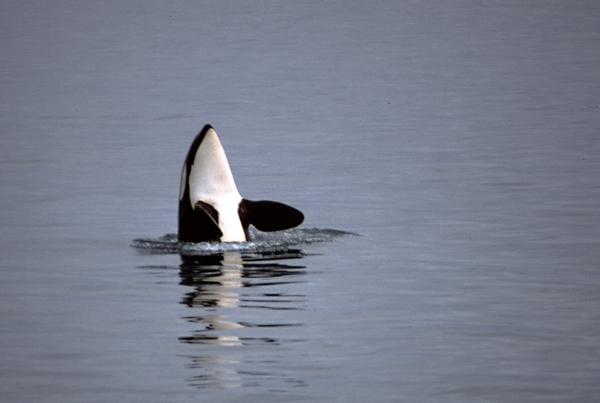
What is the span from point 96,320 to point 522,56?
53.5 meters

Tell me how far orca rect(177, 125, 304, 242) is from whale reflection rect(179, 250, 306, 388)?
438 mm

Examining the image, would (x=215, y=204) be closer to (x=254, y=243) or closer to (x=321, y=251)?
(x=254, y=243)

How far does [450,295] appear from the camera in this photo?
13336 mm

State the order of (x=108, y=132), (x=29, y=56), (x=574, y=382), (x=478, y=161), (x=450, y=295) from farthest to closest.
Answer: (x=29, y=56) < (x=108, y=132) < (x=478, y=161) < (x=450, y=295) < (x=574, y=382)

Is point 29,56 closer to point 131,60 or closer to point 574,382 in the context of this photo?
point 131,60

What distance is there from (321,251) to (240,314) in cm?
406

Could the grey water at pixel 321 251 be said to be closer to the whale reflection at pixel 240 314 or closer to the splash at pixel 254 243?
the whale reflection at pixel 240 314

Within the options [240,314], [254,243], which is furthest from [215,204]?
[240,314]

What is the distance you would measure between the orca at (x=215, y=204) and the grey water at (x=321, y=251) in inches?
18.5

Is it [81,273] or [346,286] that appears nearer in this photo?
[346,286]

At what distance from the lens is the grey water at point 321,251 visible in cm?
1032

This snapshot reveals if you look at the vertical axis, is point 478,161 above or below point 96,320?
above

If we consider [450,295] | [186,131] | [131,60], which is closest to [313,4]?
[131,60]

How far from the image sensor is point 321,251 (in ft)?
52.5
